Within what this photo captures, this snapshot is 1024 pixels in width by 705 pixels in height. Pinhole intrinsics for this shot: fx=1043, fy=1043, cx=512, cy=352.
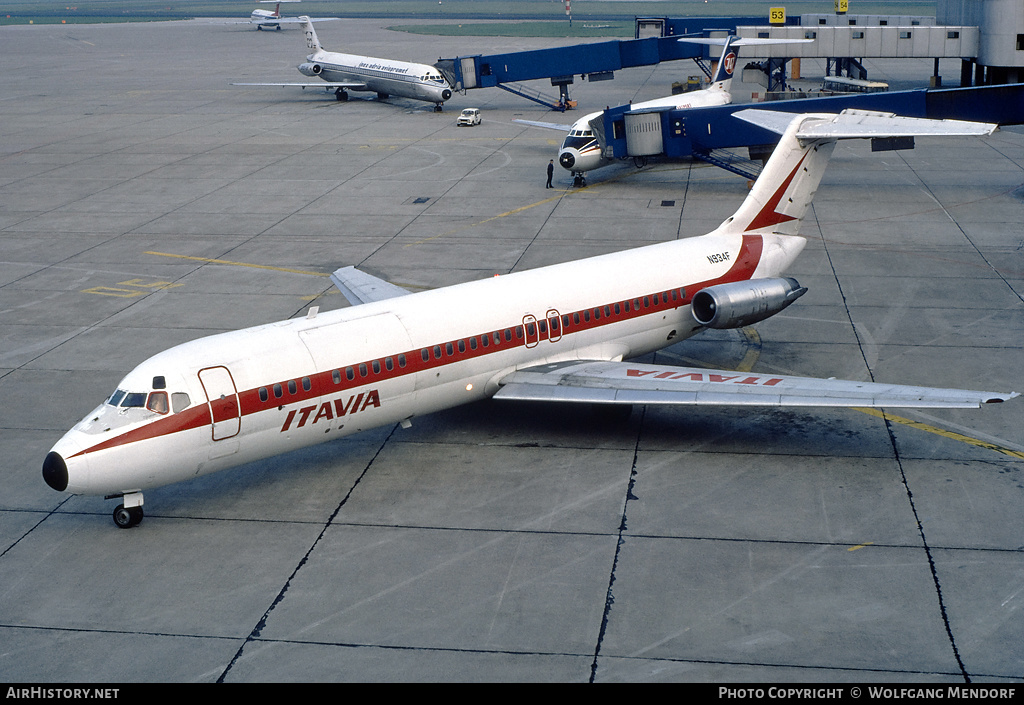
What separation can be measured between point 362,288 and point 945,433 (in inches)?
545

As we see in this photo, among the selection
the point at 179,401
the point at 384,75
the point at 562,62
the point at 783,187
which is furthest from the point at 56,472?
the point at 384,75

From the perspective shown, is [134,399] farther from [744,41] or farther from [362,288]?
[744,41]

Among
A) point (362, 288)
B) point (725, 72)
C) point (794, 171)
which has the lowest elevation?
point (362, 288)

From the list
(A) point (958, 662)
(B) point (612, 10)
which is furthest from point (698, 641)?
(B) point (612, 10)

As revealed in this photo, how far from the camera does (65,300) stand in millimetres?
30766

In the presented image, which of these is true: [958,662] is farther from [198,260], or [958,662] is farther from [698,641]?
[198,260]

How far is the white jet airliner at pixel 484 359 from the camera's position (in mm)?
17453

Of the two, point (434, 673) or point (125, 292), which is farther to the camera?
point (125, 292)

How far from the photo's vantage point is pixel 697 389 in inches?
787

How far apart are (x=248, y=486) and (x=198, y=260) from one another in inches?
683

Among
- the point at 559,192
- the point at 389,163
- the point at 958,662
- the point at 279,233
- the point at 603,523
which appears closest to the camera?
the point at 958,662

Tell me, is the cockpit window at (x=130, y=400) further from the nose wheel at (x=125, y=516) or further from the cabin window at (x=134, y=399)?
the nose wheel at (x=125, y=516)

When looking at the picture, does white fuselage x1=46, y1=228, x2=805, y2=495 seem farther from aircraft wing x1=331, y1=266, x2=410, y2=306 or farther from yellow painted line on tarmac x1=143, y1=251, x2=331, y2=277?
yellow painted line on tarmac x1=143, y1=251, x2=331, y2=277

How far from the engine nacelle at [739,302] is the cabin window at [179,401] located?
11165 millimetres
